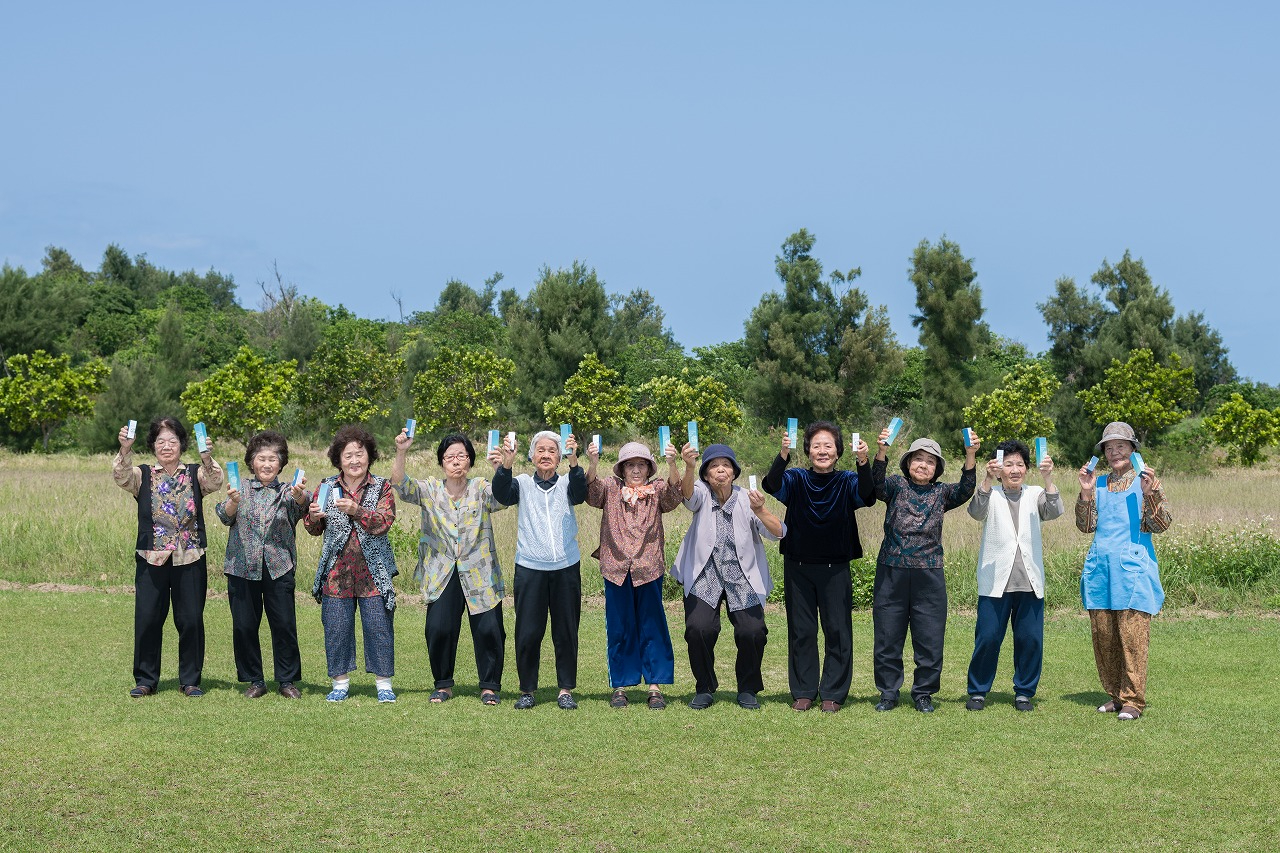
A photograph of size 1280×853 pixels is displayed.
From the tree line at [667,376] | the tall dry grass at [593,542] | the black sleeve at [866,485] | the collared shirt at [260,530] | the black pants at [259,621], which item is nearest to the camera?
the black sleeve at [866,485]

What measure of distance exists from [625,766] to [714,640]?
1.39m

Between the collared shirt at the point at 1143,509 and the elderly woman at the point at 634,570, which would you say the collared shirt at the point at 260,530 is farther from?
the collared shirt at the point at 1143,509

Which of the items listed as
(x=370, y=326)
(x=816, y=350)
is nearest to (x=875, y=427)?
(x=816, y=350)

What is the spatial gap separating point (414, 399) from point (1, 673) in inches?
1027

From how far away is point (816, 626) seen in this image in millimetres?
7105

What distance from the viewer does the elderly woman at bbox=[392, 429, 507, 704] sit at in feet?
23.7

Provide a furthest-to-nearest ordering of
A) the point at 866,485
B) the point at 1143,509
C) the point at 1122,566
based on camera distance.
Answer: the point at 1143,509 → the point at 1122,566 → the point at 866,485

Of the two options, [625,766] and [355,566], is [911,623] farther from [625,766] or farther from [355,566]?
[355,566]

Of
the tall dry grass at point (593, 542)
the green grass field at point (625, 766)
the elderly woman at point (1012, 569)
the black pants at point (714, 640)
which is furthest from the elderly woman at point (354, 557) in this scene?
the tall dry grass at point (593, 542)

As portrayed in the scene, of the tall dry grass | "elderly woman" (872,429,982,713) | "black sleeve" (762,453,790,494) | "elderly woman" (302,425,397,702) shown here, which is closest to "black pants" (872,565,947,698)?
"elderly woman" (872,429,982,713)

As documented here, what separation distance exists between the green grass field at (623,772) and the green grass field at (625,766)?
0.05 ft

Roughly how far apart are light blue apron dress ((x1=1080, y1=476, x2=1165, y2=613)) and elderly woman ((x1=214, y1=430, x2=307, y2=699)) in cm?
469

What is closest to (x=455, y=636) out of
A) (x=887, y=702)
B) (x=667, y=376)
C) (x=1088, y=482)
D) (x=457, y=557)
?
(x=457, y=557)

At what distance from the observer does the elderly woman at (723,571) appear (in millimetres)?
7117
